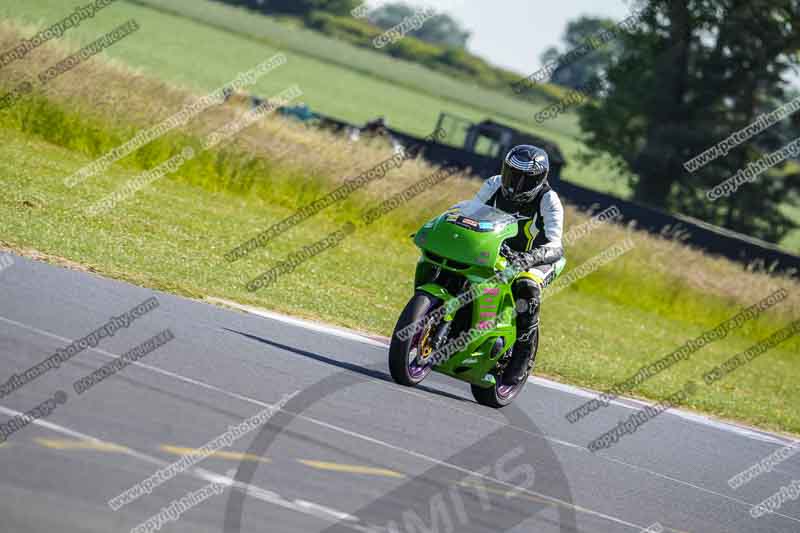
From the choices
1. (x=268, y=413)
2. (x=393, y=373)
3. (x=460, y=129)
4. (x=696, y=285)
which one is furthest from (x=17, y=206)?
(x=460, y=129)

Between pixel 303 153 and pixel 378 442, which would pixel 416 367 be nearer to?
pixel 378 442

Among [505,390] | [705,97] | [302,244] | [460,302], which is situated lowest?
[705,97]

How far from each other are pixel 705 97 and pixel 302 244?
3511cm

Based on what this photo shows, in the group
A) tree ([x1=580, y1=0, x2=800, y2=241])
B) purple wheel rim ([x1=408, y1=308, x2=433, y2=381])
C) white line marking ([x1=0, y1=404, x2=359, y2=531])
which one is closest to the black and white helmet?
purple wheel rim ([x1=408, y1=308, x2=433, y2=381])

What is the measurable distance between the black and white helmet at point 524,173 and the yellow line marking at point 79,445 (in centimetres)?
515

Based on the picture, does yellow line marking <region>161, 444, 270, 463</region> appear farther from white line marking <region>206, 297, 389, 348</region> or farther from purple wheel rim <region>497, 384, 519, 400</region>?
white line marking <region>206, 297, 389, 348</region>

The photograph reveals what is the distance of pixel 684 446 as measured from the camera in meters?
13.1

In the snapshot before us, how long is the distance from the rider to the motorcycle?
149 millimetres

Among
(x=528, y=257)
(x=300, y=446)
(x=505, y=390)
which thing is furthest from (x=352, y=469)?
(x=505, y=390)

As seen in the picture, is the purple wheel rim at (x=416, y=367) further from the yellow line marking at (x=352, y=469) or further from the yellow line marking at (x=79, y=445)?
the yellow line marking at (x=79, y=445)

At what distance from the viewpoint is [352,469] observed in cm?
759

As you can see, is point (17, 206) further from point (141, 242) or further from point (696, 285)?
point (696, 285)

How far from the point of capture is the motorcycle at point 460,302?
10234mm

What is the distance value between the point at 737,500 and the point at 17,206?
30.2ft
